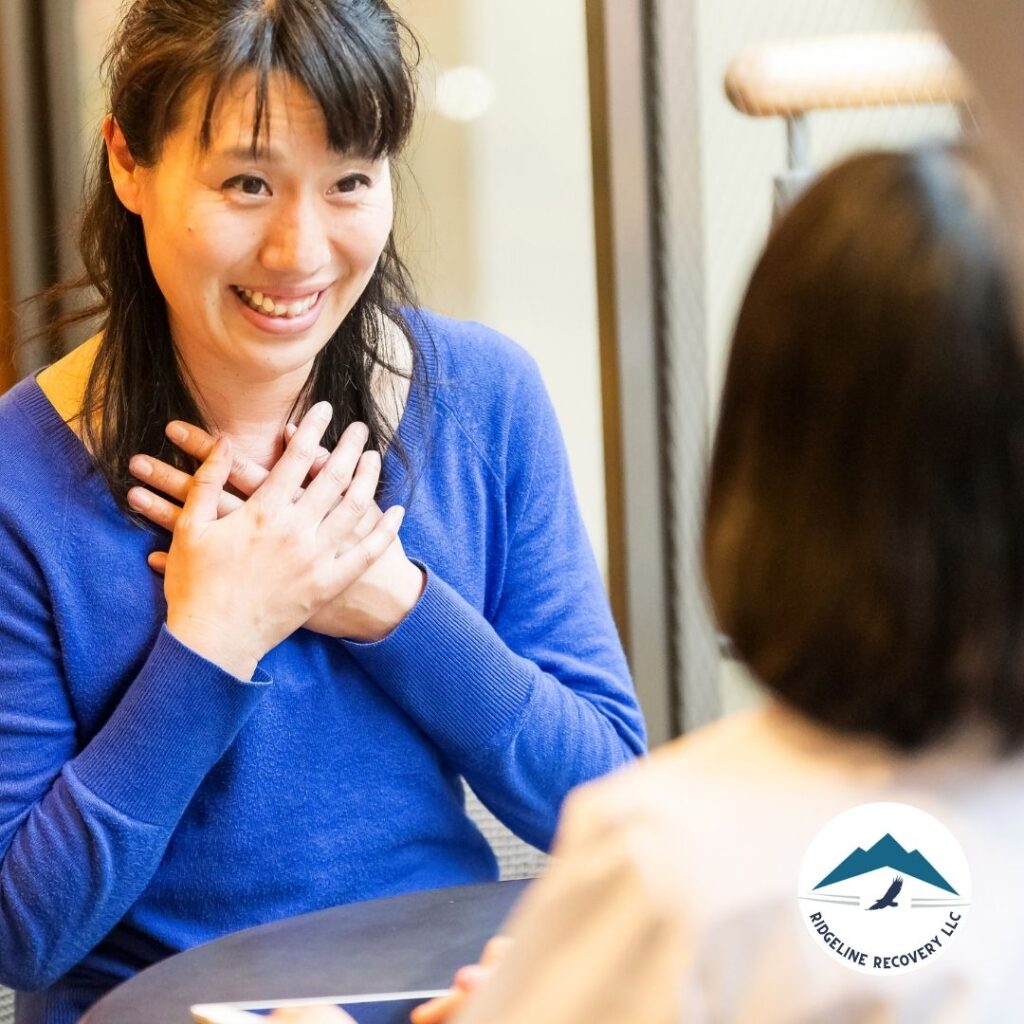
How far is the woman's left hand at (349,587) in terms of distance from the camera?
125 cm

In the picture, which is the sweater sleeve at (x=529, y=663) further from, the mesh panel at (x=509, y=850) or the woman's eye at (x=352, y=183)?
the mesh panel at (x=509, y=850)

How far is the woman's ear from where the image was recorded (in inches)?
48.8

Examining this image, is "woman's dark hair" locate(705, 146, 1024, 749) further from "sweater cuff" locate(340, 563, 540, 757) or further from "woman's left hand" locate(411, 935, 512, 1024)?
"sweater cuff" locate(340, 563, 540, 757)

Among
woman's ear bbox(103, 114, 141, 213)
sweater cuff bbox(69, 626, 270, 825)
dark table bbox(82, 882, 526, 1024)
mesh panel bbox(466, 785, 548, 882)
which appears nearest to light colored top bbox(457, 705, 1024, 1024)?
dark table bbox(82, 882, 526, 1024)

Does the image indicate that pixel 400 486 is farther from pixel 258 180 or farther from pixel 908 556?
pixel 908 556

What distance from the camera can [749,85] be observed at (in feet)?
5.57

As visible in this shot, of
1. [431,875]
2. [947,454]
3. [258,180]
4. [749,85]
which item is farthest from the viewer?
[749,85]

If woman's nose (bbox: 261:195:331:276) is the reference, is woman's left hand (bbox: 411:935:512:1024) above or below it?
below

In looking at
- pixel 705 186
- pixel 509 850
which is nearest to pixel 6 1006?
pixel 509 850

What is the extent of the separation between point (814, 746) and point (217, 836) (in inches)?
29.1

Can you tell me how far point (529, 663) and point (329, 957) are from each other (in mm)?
350

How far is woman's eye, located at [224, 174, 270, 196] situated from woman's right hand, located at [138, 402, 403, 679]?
7.9 inches

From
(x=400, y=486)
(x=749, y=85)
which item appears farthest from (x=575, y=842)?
(x=749, y=85)

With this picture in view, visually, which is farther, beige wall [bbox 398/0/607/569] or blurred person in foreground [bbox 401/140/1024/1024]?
beige wall [bbox 398/0/607/569]
